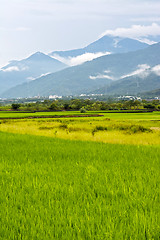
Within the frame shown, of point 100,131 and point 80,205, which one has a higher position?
point 80,205

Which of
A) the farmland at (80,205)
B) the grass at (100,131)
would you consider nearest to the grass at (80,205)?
the farmland at (80,205)

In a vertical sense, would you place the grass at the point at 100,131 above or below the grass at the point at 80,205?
below

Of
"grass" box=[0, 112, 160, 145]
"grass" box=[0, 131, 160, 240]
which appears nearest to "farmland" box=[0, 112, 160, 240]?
"grass" box=[0, 131, 160, 240]

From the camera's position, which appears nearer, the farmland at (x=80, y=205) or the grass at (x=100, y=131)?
the farmland at (x=80, y=205)

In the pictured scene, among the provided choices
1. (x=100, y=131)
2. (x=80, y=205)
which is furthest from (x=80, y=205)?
(x=100, y=131)

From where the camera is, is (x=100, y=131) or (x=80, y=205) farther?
(x=100, y=131)

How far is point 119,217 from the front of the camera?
3.84 meters

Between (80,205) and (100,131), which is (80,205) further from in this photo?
(100,131)

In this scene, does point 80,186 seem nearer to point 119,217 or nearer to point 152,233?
point 119,217

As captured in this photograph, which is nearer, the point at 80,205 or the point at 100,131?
the point at 80,205

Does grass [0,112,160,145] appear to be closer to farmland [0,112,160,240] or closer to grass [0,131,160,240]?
farmland [0,112,160,240]

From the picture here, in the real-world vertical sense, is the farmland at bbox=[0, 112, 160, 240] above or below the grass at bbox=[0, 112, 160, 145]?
above

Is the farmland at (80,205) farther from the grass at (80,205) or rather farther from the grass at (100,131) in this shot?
the grass at (100,131)

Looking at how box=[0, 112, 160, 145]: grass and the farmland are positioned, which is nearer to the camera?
the farmland
